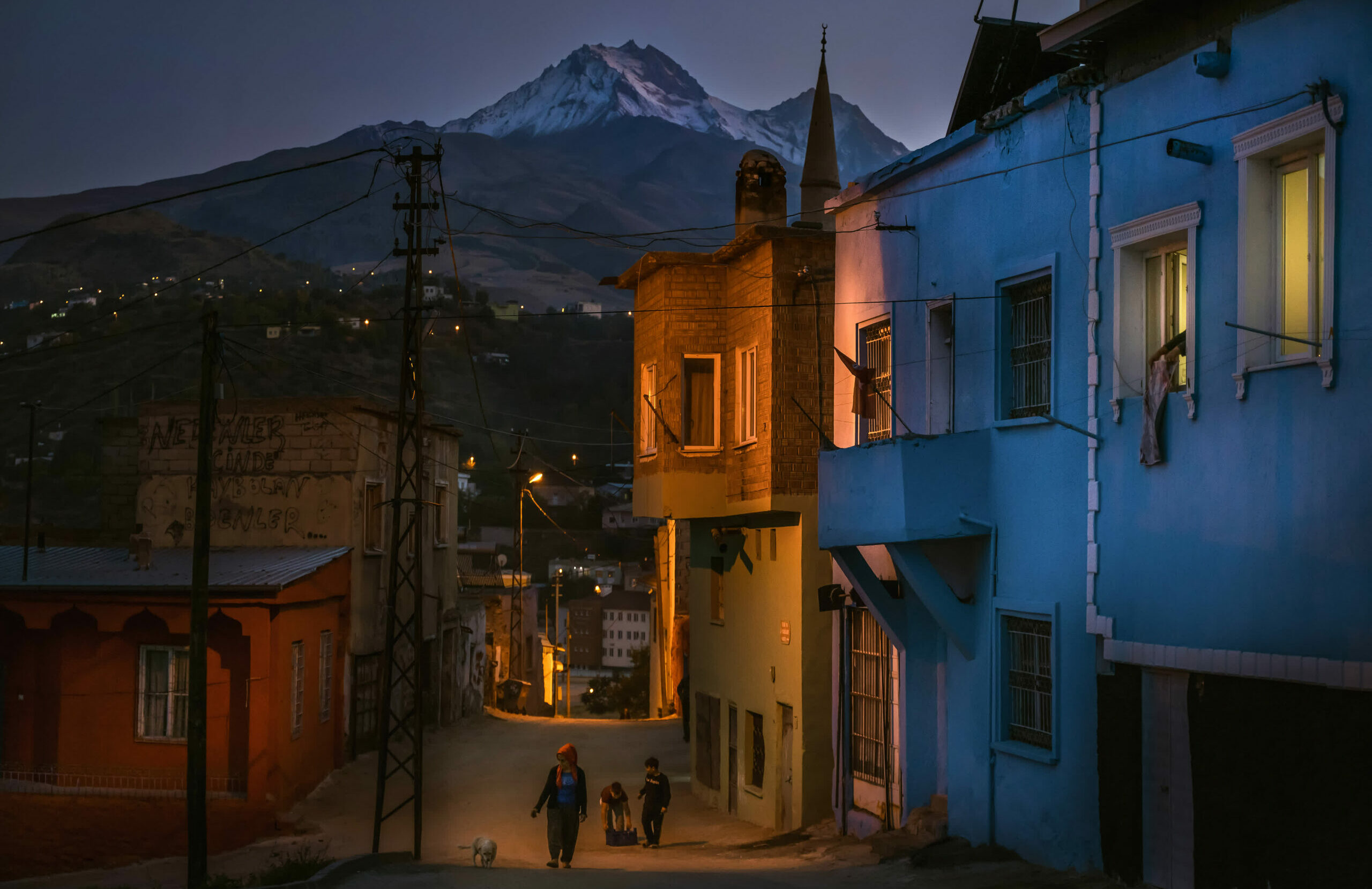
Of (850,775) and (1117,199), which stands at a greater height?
(1117,199)

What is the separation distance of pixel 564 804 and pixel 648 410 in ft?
28.8

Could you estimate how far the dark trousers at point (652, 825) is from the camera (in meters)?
19.9

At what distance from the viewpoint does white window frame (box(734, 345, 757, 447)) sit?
21703 millimetres

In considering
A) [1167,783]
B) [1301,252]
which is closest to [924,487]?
[1167,783]

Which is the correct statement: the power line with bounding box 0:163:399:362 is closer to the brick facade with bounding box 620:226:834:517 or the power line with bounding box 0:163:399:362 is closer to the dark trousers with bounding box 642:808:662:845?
the brick facade with bounding box 620:226:834:517

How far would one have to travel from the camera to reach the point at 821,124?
86.5 ft

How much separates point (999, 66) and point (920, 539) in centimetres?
716

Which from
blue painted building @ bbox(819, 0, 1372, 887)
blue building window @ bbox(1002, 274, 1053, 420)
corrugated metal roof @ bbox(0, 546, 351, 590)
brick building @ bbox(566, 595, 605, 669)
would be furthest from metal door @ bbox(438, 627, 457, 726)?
brick building @ bbox(566, 595, 605, 669)

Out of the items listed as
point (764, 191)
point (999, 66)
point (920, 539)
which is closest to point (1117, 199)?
point (920, 539)

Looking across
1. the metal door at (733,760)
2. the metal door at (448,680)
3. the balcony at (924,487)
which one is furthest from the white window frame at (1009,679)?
the metal door at (448,680)

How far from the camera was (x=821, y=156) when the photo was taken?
85.3ft

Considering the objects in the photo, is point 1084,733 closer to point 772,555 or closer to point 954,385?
point 954,385

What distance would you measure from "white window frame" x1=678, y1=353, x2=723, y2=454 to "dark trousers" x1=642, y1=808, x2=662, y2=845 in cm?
631

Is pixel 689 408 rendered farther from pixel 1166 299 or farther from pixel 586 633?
pixel 586 633
